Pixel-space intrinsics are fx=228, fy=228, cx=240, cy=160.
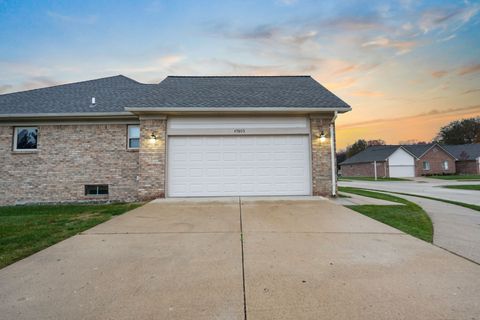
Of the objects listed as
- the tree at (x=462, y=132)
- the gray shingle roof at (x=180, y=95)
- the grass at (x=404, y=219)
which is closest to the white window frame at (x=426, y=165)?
the tree at (x=462, y=132)

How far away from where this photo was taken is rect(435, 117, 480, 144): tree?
56944 mm

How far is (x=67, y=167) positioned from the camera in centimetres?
955

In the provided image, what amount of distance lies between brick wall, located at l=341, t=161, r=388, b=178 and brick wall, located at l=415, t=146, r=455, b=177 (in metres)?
4.97

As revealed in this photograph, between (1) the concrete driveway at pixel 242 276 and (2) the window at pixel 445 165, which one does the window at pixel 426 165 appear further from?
(1) the concrete driveway at pixel 242 276

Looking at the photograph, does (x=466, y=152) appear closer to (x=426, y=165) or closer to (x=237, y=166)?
(x=426, y=165)

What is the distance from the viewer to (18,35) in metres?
12.0

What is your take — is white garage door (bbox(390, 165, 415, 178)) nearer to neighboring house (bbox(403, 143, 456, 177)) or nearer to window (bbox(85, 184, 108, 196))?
neighboring house (bbox(403, 143, 456, 177))

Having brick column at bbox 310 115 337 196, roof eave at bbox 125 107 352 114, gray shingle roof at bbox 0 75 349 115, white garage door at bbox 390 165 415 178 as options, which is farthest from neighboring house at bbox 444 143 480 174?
roof eave at bbox 125 107 352 114

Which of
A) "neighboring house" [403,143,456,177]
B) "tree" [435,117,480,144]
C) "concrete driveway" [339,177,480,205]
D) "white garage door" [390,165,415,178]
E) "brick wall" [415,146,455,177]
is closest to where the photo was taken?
"concrete driveway" [339,177,480,205]

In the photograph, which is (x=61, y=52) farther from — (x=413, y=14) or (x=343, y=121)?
(x=343, y=121)

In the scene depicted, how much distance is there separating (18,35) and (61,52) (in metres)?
1.89

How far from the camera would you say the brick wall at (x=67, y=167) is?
9500 millimetres

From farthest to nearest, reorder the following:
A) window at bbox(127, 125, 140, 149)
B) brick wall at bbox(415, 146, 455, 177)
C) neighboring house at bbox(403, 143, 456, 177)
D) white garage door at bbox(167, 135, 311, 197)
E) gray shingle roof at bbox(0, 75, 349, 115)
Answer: neighboring house at bbox(403, 143, 456, 177) < brick wall at bbox(415, 146, 455, 177) < window at bbox(127, 125, 140, 149) < gray shingle roof at bbox(0, 75, 349, 115) < white garage door at bbox(167, 135, 311, 197)

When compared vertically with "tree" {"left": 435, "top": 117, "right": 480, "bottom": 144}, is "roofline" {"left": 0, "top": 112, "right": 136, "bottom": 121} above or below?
below
